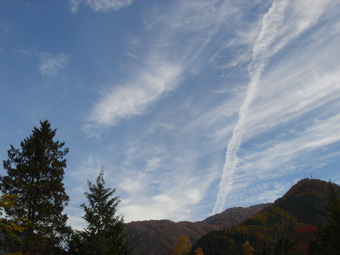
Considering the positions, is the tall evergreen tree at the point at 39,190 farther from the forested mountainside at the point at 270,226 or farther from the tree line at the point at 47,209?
the forested mountainside at the point at 270,226

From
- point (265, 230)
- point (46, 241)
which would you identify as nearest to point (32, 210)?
point (46, 241)

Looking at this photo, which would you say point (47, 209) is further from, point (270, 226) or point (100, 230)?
point (270, 226)

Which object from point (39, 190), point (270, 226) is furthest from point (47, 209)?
point (270, 226)

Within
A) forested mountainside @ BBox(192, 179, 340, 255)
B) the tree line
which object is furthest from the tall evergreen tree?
forested mountainside @ BBox(192, 179, 340, 255)

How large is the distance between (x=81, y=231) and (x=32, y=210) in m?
5.43

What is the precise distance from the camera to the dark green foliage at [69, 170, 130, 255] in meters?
19.5

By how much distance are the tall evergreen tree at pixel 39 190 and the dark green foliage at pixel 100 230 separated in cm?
198

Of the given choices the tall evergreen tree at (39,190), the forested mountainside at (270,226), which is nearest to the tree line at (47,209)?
the tall evergreen tree at (39,190)

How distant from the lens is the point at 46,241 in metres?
17.9

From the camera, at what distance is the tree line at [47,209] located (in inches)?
672

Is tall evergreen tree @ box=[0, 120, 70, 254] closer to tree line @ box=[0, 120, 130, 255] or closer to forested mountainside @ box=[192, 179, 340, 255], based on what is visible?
tree line @ box=[0, 120, 130, 255]

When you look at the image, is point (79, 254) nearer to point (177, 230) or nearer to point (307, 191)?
point (307, 191)

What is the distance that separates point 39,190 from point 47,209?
5.97 feet

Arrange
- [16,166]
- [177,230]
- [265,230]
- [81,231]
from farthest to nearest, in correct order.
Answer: [177,230]
[265,230]
[81,231]
[16,166]
